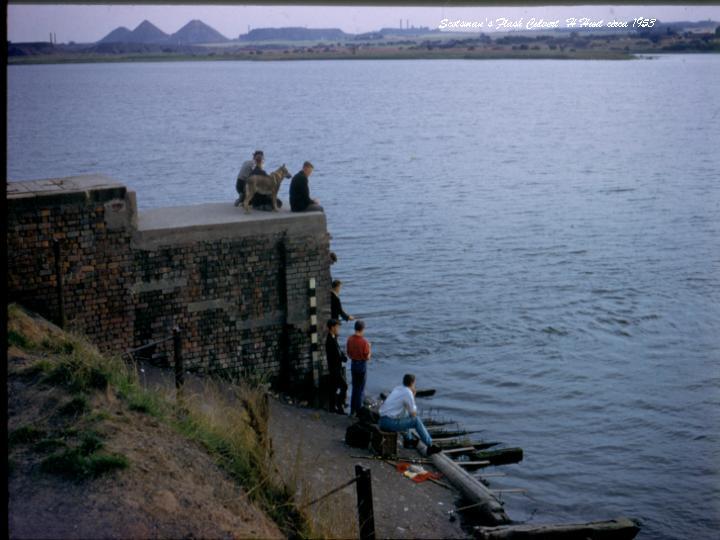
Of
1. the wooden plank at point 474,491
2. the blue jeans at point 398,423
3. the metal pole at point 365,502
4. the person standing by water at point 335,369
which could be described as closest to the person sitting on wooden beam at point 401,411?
the blue jeans at point 398,423

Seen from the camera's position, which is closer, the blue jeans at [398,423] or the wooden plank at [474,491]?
the wooden plank at [474,491]

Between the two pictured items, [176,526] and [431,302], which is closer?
[176,526]

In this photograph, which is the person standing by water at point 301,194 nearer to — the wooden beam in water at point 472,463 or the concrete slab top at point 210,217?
the concrete slab top at point 210,217

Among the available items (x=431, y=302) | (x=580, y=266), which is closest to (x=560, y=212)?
(x=580, y=266)

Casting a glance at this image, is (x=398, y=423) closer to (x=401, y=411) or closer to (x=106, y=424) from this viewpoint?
(x=401, y=411)

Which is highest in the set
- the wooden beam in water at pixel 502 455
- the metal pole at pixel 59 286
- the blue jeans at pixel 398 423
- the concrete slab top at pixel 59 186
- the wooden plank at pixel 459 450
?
the concrete slab top at pixel 59 186

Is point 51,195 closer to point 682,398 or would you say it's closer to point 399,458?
point 399,458

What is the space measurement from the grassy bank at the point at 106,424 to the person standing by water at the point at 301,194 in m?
4.94

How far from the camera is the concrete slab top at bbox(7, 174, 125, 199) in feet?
44.8

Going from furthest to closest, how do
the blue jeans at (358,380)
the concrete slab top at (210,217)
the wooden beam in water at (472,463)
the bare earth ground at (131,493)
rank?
the blue jeans at (358,380) < the concrete slab top at (210,217) < the wooden beam in water at (472,463) < the bare earth ground at (131,493)

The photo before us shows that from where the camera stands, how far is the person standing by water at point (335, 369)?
15.2 m

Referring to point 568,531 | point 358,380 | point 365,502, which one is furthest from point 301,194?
point 365,502

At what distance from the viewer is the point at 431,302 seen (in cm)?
2547

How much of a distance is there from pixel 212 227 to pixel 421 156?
1747 inches
